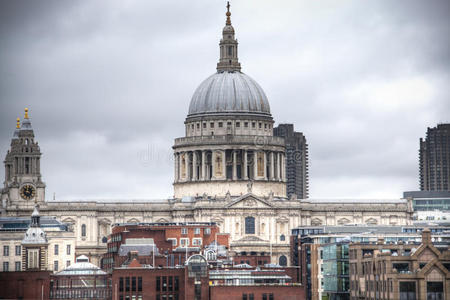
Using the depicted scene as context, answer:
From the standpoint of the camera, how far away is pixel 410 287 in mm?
187000

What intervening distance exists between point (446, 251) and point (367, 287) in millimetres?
11157

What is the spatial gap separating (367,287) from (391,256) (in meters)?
11.0

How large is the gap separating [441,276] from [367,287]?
46.5 ft

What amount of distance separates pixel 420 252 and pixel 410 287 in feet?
14.4

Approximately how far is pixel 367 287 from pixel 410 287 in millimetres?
13050

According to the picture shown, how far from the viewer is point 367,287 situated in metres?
200

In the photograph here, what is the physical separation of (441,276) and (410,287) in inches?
124

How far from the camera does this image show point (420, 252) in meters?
190

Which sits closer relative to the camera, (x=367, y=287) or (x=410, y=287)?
(x=410, y=287)

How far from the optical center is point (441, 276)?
187 m

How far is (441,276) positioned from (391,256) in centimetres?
545

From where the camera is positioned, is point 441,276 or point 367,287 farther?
point 367,287
